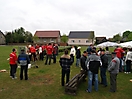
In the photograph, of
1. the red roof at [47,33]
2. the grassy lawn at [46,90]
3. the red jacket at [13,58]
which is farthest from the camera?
the red roof at [47,33]

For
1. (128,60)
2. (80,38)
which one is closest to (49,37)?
(80,38)

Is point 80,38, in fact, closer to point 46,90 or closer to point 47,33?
point 47,33

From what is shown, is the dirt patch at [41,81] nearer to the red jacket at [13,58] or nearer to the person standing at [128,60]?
the red jacket at [13,58]

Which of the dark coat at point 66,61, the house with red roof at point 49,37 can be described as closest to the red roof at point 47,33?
the house with red roof at point 49,37

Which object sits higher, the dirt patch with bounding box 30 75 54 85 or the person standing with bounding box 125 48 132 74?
the person standing with bounding box 125 48 132 74

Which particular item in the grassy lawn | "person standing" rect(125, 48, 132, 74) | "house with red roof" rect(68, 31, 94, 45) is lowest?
the grassy lawn

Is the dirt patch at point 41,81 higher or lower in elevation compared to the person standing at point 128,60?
lower

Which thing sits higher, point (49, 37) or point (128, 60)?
point (49, 37)

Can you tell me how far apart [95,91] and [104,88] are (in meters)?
0.64

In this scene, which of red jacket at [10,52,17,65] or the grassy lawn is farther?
red jacket at [10,52,17,65]

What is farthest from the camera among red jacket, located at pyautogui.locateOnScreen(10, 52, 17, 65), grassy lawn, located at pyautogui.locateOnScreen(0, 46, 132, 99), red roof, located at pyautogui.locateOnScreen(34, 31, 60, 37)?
red roof, located at pyautogui.locateOnScreen(34, 31, 60, 37)

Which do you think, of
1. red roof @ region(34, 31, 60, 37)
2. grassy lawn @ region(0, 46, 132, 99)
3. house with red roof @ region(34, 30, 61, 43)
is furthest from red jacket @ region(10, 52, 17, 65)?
red roof @ region(34, 31, 60, 37)

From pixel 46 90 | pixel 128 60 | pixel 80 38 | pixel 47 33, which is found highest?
pixel 47 33

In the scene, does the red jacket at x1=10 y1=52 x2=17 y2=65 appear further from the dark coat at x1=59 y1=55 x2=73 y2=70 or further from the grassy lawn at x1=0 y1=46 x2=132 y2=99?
the dark coat at x1=59 y1=55 x2=73 y2=70
